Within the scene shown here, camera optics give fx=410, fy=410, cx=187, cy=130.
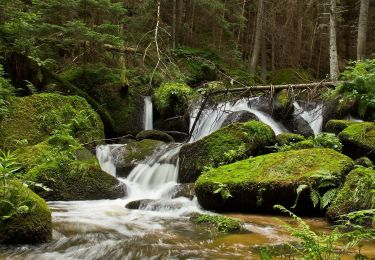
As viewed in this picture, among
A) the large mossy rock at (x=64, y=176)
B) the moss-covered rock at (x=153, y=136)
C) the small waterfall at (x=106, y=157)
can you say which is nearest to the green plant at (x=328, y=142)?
the large mossy rock at (x=64, y=176)

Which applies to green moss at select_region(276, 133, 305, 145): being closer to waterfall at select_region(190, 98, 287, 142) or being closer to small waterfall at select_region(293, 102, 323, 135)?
small waterfall at select_region(293, 102, 323, 135)

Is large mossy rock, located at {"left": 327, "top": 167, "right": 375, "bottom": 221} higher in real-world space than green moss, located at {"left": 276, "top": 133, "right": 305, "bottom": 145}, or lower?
lower

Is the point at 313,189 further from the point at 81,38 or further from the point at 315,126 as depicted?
the point at 81,38

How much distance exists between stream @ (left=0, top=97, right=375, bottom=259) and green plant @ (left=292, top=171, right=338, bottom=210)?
1.22ft

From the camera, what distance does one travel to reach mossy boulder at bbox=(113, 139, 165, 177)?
36.7 ft

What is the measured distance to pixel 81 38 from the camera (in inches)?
535

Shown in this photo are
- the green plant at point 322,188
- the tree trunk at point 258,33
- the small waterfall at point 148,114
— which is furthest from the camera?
the tree trunk at point 258,33

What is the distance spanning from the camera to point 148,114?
16.3m

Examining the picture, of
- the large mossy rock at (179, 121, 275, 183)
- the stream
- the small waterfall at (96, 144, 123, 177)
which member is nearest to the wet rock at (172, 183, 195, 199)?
the stream

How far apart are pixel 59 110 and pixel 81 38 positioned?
2.79m

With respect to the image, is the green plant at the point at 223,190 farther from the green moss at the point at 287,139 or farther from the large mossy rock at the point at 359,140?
the large mossy rock at the point at 359,140

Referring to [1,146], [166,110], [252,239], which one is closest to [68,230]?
[252,239]

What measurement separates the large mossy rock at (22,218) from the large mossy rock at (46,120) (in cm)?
505

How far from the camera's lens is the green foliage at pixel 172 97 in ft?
50.1
